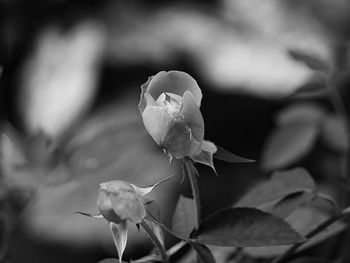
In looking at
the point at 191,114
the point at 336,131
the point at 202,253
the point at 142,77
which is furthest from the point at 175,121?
the point at 142,77

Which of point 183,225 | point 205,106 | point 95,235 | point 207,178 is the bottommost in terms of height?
point 95,235

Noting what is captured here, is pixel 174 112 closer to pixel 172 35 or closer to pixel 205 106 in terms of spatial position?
pixel 205 106

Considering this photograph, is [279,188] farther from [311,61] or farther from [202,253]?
[311,61]

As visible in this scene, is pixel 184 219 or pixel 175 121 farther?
pixel 184 219

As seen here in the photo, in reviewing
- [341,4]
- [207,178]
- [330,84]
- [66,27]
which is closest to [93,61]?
[66,27]

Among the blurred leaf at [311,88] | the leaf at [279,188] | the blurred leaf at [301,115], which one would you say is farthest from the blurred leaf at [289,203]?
the blurred leaf at [301,115]

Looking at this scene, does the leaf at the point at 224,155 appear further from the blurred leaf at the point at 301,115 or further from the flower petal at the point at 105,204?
the blurred leaf at the point at 301,115
